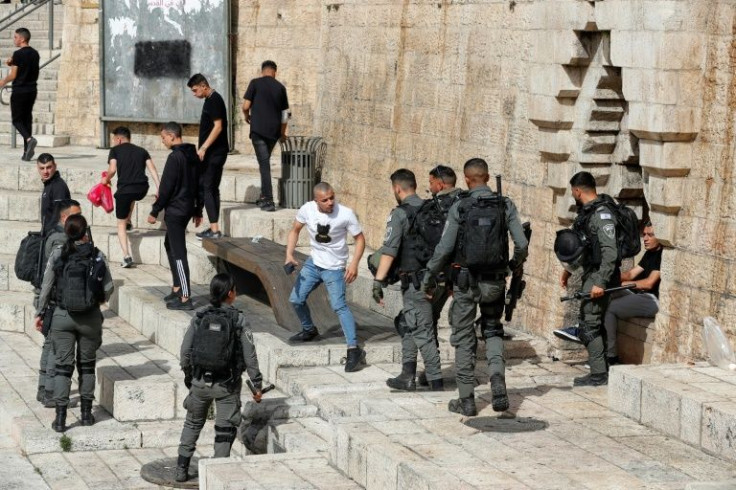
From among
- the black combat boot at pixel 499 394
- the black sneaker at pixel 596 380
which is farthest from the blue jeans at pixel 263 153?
the black combat boot at pixel 499 394

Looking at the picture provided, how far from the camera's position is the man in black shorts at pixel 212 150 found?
16.4 m

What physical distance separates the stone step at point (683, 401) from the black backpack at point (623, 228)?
1057 millimetres

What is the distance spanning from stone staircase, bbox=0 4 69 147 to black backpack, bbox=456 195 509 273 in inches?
488

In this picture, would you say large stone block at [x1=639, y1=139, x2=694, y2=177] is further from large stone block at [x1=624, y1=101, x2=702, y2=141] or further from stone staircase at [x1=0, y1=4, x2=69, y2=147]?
stone staircase at [x1=0, y1=4, x2=69, y2=147]

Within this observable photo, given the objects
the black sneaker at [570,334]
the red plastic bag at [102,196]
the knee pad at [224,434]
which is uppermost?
the red plastic bag at [102,196]

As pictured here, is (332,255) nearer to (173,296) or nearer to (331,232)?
(331,232)

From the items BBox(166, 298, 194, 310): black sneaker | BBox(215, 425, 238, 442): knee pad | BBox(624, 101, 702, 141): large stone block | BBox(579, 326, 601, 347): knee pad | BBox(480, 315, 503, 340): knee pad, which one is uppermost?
BBox(624, 101, 702, 141): large stone block

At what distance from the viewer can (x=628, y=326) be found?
41.4 feet

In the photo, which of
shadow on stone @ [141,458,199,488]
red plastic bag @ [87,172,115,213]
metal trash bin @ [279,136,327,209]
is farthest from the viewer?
metal trash bin @ [279,136,327,209]

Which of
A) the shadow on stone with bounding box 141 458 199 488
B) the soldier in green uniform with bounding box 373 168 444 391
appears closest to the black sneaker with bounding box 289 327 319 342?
the soldier in green uniform with bounding box 373 168 444 391

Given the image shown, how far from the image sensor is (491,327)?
10906mm

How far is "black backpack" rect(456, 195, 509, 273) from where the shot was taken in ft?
34.8

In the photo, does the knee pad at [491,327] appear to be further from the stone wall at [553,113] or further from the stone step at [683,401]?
the stone wall at [553,113]

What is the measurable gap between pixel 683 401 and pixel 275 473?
2.59 m
